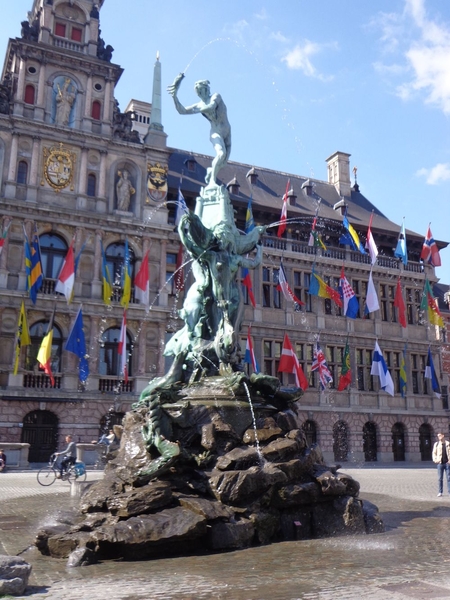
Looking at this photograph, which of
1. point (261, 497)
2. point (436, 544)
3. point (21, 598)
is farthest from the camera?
point (261, 497)

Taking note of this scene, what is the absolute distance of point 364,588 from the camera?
18.8ft

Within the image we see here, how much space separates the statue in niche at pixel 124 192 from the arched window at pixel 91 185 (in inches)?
49.0

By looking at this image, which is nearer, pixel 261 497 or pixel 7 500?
pixel 261 497

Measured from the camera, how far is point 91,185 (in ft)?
107

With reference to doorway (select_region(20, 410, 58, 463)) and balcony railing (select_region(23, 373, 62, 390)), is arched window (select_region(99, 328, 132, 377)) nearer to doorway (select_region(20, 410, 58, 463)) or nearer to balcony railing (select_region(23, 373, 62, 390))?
balcony railing (select_region(23, 373, 62, 390))

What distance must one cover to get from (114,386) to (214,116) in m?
18.4

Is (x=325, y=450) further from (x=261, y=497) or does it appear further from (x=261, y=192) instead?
(x=261, y=497)

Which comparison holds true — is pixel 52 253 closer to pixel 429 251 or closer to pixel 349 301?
pixel 349 301

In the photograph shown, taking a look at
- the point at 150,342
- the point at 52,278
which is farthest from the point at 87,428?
the point at 52,278

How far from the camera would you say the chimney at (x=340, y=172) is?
4588cm

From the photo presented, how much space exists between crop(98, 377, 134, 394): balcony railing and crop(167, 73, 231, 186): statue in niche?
1741 centimetres

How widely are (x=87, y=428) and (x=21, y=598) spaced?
79.7 ft

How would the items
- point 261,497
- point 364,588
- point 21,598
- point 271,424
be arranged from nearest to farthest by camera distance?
point 21,598 → point 364,588 → point 261,497 → point 271,424

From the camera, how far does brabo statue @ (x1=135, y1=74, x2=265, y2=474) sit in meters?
12.5
